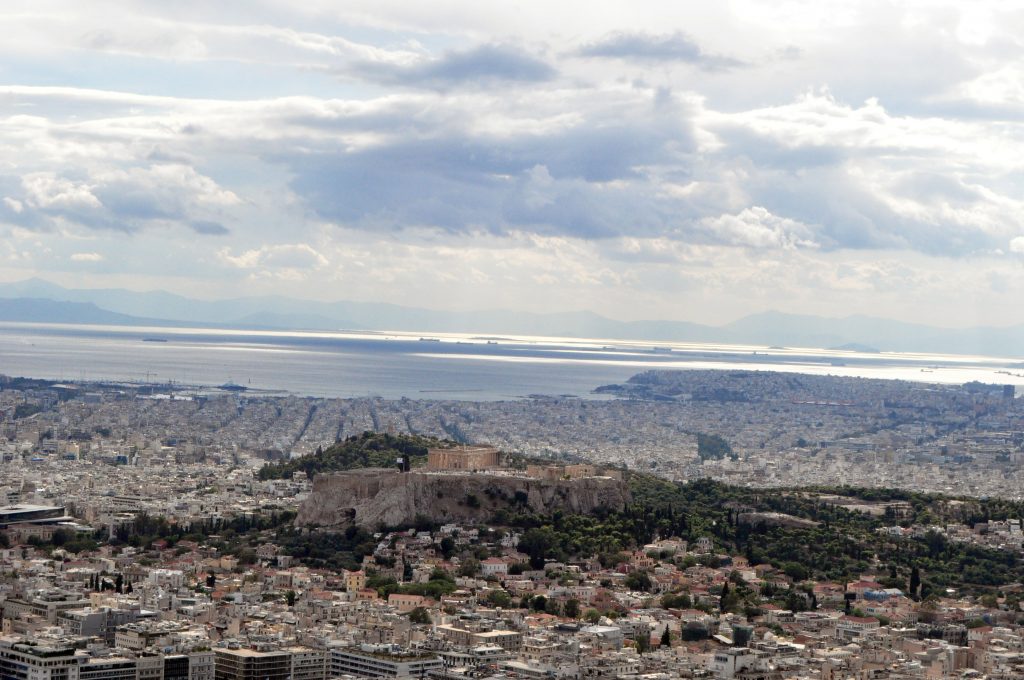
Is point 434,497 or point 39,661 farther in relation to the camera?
point 434,497

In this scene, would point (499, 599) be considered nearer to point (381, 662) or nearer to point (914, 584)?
point (381, 662)

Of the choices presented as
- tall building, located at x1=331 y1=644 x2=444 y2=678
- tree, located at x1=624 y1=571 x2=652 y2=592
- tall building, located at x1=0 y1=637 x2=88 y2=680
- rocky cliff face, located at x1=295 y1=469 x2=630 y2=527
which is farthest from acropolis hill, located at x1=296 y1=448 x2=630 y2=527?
tall building, located at x1=0 y1=637 x2=88 y2=680

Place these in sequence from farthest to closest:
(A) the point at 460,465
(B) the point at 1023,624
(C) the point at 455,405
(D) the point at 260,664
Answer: (C) the point at 455,405
(A) the point at 460,465
(B) the point at 1023,624
(D) the point at 260,664

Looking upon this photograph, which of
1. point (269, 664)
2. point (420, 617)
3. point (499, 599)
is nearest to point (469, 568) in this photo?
point (499, 599)

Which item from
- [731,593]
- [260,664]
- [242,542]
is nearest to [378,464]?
[242,542]

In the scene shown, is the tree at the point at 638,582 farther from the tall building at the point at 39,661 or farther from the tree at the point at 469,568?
the tall building at the point at 39,661

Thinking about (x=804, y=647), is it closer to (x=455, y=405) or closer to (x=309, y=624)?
(x=309, y=624)
